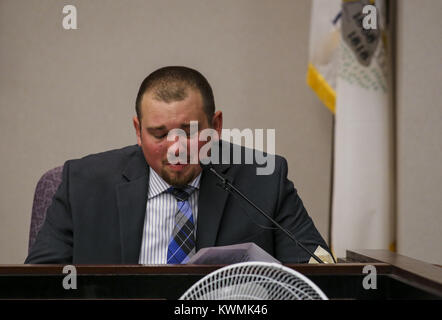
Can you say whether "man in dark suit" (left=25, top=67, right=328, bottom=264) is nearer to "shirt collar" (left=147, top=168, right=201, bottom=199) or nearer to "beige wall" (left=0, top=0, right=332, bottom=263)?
"shirt collar" (left=147, top=168, right=201, bottom=199)

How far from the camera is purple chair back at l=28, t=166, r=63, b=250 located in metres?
2.02

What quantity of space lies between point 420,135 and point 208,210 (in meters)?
1.21

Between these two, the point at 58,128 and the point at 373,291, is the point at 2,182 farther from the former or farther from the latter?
the point at 373,291

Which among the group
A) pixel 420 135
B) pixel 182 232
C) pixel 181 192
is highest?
pixel 420 135

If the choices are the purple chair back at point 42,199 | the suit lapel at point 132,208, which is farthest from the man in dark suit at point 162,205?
the purple chair back at point 42,199

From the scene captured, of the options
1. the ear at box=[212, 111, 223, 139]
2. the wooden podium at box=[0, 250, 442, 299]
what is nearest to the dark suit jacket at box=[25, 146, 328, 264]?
the ear at box=[212, 111, 223, 139]

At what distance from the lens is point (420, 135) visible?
2.48m

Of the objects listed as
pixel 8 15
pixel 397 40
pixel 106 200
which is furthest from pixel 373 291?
pixel 8 15

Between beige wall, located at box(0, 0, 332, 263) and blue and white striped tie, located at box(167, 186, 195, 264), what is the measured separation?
109 cm

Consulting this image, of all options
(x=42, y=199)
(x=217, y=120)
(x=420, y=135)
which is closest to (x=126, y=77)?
(x=42, y=199)

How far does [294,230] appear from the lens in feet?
5.99

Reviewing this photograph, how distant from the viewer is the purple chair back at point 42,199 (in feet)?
6.63

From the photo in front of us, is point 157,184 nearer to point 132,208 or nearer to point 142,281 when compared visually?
point 132,208

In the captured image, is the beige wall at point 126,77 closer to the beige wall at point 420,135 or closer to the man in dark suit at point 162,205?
the beige wall at point 420,135
